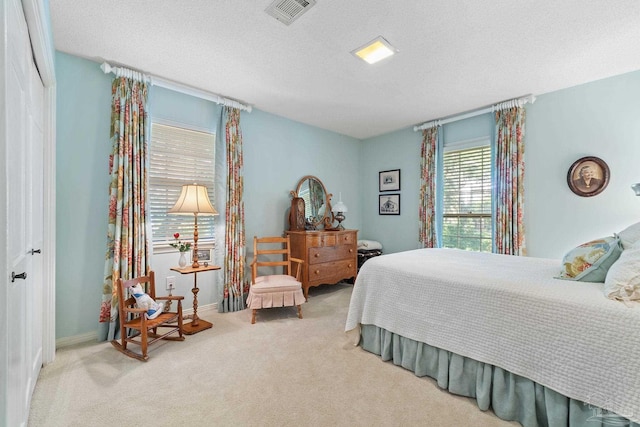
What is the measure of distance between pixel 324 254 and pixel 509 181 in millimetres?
2611

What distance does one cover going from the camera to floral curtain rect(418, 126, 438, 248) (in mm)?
4168

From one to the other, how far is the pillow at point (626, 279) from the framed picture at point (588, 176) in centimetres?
199

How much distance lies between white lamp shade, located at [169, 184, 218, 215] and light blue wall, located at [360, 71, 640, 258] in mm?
3651

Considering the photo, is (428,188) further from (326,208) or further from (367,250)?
(326,208)

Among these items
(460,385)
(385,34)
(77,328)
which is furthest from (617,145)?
(77,328)

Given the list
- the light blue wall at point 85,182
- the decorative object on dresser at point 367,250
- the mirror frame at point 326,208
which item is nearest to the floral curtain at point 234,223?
the light blue wall at point 85,182

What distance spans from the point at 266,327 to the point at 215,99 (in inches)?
108

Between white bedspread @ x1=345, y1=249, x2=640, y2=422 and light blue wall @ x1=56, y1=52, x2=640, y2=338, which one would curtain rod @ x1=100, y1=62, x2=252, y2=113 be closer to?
light blue wall @ x1=56, y1=52, x2=640, y2=338

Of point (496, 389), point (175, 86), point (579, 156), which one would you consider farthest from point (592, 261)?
point (175, 86)

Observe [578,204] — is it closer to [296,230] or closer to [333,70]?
[333,70]

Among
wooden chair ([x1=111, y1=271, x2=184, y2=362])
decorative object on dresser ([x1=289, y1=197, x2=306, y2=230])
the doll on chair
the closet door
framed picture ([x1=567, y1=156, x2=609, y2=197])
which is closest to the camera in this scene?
the closet door

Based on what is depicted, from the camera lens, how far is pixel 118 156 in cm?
262

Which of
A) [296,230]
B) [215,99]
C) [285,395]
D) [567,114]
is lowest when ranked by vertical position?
[285,395]

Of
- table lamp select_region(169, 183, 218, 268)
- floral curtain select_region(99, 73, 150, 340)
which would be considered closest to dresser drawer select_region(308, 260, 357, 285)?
table lamp select_region(169, 183, 218, 268)
